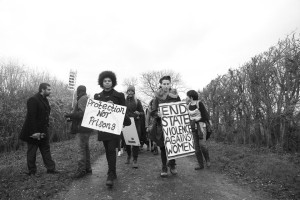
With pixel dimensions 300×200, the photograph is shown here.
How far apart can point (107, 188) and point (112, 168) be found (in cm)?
37

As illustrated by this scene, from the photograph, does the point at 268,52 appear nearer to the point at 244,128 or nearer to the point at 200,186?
the point at 244,128

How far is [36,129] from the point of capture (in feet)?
18.3

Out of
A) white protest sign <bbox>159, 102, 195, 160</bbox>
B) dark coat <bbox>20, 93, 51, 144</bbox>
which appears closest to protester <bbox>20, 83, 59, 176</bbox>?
dark coat <bbox>20, 93, 51, 144</bbox>

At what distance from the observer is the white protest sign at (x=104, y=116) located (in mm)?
5023

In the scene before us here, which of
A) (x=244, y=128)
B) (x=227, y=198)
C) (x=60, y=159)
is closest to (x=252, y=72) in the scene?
(x=244, y=128)

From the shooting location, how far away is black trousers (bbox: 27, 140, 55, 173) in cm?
556

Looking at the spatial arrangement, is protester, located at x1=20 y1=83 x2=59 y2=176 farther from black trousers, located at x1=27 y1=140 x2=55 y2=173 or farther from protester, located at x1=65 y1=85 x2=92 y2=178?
protester, located at x1=65 y1=85 x2=92 y2=178

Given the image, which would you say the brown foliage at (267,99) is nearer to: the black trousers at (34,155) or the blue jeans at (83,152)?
the blue jeans at (83,152)

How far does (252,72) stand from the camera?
8758mm

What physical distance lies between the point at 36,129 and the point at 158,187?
9.48 ft

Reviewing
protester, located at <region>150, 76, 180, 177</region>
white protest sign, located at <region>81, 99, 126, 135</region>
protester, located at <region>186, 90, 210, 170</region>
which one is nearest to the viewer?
white protest sign, located at <region>81, 99, 126, 135</region>

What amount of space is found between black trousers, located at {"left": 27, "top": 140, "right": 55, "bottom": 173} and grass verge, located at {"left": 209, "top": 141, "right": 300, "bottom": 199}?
4103mm

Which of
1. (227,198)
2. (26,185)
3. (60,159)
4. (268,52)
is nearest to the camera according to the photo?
(227,198)

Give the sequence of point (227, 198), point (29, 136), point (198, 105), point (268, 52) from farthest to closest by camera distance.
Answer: point (268, 52) < point (198, 105) < point (29, 136) < point (227, 198)
